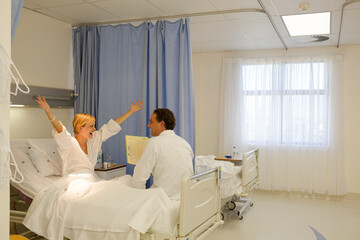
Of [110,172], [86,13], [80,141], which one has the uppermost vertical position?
[86,13]

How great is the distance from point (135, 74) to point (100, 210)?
2016 millimetres

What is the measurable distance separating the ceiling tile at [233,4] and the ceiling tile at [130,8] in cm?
65

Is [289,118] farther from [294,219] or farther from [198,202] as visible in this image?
[198,202]

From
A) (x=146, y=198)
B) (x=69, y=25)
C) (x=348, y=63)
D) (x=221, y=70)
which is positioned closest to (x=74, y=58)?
(x=69, y=25)

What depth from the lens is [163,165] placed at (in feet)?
10.0

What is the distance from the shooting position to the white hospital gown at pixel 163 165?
3.05 m

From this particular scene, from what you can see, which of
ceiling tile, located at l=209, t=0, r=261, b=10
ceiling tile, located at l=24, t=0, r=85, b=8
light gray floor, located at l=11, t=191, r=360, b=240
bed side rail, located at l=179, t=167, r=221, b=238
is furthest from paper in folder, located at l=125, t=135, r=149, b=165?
ceiling tile, located at l=209, t=0, r=261, b=10

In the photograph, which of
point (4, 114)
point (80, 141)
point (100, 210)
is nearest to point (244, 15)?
point (80, 141)

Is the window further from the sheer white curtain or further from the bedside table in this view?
the bedside table

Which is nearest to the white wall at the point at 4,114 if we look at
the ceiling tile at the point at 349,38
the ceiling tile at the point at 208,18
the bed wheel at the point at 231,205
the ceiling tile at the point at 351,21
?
the ceiling tile at the point at 208,18

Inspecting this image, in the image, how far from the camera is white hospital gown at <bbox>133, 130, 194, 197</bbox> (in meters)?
3.05

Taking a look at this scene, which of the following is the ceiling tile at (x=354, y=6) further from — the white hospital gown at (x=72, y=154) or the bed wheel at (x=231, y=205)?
the white hospital gown at (x=72, y=154)

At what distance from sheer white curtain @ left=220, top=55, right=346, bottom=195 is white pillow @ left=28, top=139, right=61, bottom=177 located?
3610mm

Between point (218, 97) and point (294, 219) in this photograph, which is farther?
point (218, 97)
